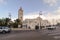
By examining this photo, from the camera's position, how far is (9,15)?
103688mm

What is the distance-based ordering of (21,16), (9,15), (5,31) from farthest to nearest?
(21,16)
(9,15)
(5,31)

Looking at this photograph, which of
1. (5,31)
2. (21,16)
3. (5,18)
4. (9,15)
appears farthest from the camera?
(21,16)

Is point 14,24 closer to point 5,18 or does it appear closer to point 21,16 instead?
point 5,18

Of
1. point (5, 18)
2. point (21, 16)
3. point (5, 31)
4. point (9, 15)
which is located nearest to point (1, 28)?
point (5, 31)

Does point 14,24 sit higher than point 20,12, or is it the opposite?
point 20,12

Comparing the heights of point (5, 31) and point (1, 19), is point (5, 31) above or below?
below

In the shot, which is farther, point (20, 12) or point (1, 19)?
point (20, 12)

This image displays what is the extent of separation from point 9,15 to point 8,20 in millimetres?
6860

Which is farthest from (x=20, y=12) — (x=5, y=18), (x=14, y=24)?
(x=14, y=24)

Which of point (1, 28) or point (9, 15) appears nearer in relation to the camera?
point (1, 28)

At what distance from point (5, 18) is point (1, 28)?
7302 cm

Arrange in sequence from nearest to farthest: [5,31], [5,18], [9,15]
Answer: [5,31]
[9,15]
[5,18]

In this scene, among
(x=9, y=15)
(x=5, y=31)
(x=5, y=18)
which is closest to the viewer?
(x=5, y=31)

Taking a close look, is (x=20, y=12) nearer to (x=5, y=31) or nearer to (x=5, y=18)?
(x=5, y=18)
